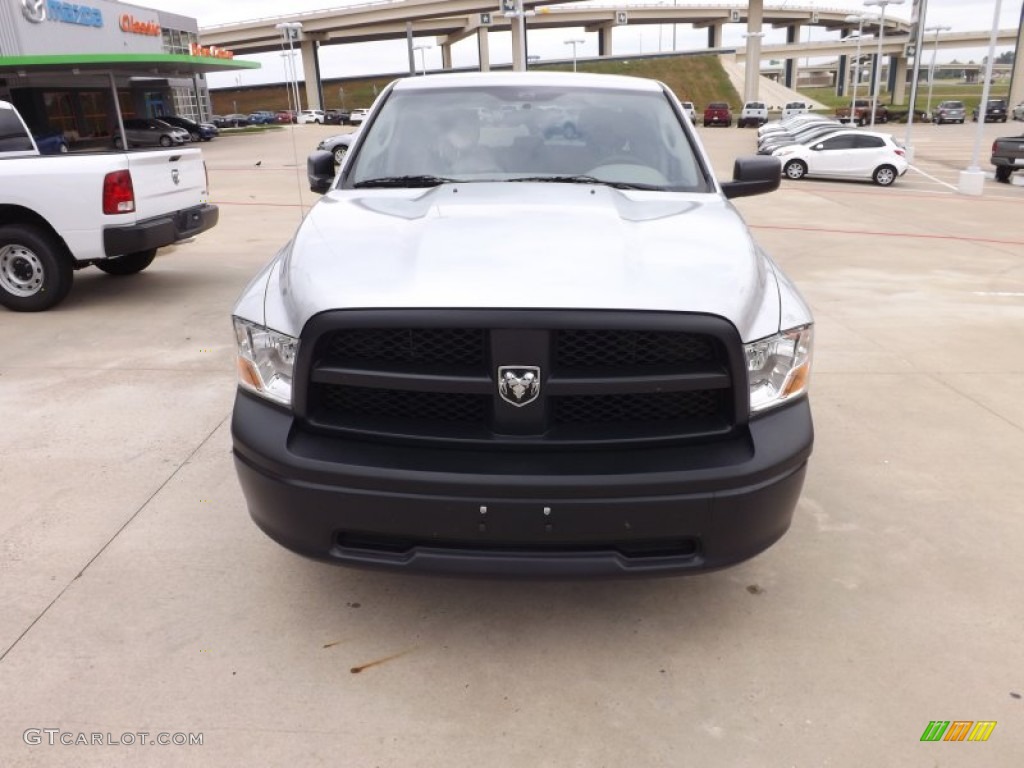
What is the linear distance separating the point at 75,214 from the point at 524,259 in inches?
224

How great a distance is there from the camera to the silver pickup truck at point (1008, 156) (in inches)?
840

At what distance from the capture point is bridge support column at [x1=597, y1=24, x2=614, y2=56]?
4269 inches

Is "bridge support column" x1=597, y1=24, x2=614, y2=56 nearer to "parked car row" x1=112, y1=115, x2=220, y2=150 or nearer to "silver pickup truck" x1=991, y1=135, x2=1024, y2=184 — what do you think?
"parked car row" x1=112, y1=115, x2=220, y2=150

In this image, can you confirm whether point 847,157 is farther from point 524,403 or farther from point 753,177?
point 524,403

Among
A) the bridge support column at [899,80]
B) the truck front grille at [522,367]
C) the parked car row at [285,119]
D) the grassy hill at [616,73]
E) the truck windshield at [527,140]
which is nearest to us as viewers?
the truck front grille at [522,367]

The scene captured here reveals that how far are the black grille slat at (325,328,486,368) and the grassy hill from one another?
90307 millimetres

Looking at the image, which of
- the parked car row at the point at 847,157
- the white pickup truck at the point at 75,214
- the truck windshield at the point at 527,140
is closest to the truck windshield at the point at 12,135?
the white pickup truck at the point at 75,214

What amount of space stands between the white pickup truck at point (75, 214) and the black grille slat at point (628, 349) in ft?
18.5

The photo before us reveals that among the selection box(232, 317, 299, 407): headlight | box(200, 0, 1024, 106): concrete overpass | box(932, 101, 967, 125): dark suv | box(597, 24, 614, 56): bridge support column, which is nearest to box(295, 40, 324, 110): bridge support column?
box(200, 0, 1024, 106): concrete overpass

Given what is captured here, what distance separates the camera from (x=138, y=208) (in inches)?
277

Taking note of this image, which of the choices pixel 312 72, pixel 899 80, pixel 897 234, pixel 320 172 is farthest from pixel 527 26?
pixel 320 172

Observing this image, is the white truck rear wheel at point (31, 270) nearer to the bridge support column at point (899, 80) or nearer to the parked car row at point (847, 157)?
the parked car row at point (847, 157)

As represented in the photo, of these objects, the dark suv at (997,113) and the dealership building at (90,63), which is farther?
the dark suv at (997,113)

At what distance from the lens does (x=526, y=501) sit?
7.97 ft
